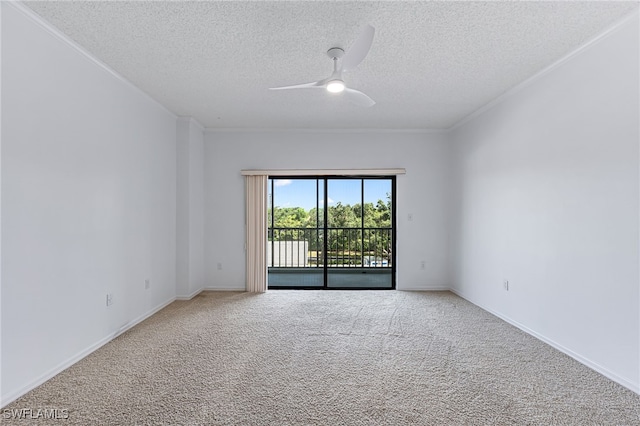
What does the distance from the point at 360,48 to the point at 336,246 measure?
3508 millimetres

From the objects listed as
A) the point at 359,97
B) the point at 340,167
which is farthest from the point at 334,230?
the point at 359,97

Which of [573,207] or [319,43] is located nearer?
[319,43]

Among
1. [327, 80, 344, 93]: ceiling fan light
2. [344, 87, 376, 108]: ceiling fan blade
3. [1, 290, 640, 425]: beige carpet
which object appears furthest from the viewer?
[344, 87, 376, 108]: ceiling fan blade

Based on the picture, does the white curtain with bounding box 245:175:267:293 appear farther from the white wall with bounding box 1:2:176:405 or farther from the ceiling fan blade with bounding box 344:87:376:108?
the ceiling fan blade with bounding box 344:87:376:108

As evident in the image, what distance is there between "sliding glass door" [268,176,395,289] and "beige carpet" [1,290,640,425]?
1.59 m

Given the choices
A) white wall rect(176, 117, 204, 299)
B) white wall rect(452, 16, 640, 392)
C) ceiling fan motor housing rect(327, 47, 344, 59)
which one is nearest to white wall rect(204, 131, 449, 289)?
white wall rect(176, 117, 204, 299)

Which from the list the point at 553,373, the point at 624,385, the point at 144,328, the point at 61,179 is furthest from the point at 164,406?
the point at 624,385

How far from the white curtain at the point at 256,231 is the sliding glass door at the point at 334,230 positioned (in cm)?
28

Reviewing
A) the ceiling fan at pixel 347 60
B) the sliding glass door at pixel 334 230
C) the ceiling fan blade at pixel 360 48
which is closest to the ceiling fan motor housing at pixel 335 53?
the ceiling fan at pixel 347 60

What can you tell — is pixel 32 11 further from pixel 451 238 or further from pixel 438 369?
pixel 451 238

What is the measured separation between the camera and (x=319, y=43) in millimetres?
2467

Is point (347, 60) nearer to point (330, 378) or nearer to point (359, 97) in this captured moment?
point (359, 97)

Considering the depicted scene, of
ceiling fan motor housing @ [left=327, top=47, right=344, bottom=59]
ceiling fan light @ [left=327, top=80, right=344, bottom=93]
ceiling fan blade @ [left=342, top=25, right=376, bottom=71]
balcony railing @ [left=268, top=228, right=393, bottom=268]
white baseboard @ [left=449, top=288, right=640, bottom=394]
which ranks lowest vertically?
white baseboard @ [left=449, top=288, right=640, bottom=394]

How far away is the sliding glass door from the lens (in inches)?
201
